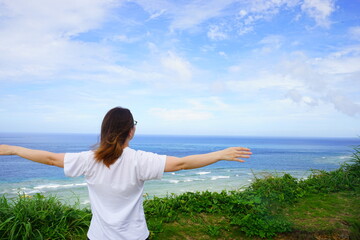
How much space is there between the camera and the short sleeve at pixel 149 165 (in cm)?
186

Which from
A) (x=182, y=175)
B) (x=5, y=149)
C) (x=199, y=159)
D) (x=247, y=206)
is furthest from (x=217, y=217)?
(x=182, y=175)

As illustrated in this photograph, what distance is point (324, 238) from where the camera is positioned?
4.30 metres

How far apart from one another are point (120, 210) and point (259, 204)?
3690mm

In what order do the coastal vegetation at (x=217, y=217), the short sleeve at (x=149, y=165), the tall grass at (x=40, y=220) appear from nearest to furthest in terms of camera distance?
the short sleeve at (x=149, y=165) < the tall grass at (x=40, y=220) < the coastal vegetation at (x=217, y=217)

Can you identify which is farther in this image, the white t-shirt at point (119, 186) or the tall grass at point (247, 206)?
the tall grass at point (247, 206)

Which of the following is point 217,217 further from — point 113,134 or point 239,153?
point 113,134

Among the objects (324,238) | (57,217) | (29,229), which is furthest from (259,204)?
(29,229)

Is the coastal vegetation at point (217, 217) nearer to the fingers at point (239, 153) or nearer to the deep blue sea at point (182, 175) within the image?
the deep blue sea at point (182, 175)

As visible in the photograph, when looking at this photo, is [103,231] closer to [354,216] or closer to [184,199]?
[184,199]

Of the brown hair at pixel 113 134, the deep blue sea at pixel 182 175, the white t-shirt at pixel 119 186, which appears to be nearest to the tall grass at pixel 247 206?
the deep blue sea at pixel 182 175

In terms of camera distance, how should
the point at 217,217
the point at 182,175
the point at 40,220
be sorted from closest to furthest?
the point at 40,220 → the point at 217,217 → the point at 182,175

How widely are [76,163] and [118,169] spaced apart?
337 millimetres

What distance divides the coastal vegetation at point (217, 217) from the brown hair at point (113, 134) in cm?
249

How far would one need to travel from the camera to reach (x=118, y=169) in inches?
74.4
